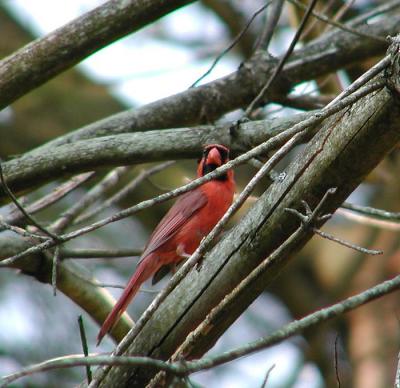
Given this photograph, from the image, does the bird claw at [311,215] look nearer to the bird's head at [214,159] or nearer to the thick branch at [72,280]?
the bird's head at [214,159]

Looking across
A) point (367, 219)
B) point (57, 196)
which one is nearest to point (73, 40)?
point (57, 196)

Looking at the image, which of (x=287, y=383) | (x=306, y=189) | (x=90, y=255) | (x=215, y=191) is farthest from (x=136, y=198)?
(x=306, y=189)

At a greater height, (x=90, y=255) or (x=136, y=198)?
(x=136, y=198)

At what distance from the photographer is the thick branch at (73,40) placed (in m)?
4.14

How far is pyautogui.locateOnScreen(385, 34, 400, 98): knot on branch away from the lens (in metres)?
2.84

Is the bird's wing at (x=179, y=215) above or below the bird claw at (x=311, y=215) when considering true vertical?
above

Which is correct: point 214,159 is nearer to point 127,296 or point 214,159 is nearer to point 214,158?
point 214,158

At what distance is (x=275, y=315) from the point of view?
1002 centimetres

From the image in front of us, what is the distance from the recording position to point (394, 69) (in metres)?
2.87

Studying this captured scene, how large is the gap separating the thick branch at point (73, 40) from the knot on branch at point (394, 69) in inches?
59.7

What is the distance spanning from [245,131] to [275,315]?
6253 mm

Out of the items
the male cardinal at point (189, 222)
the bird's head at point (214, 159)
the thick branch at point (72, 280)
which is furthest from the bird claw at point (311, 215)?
the male cardinal at point (189, 222)

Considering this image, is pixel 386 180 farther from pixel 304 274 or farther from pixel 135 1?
pixel 135 1

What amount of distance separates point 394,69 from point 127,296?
2.34 metres
